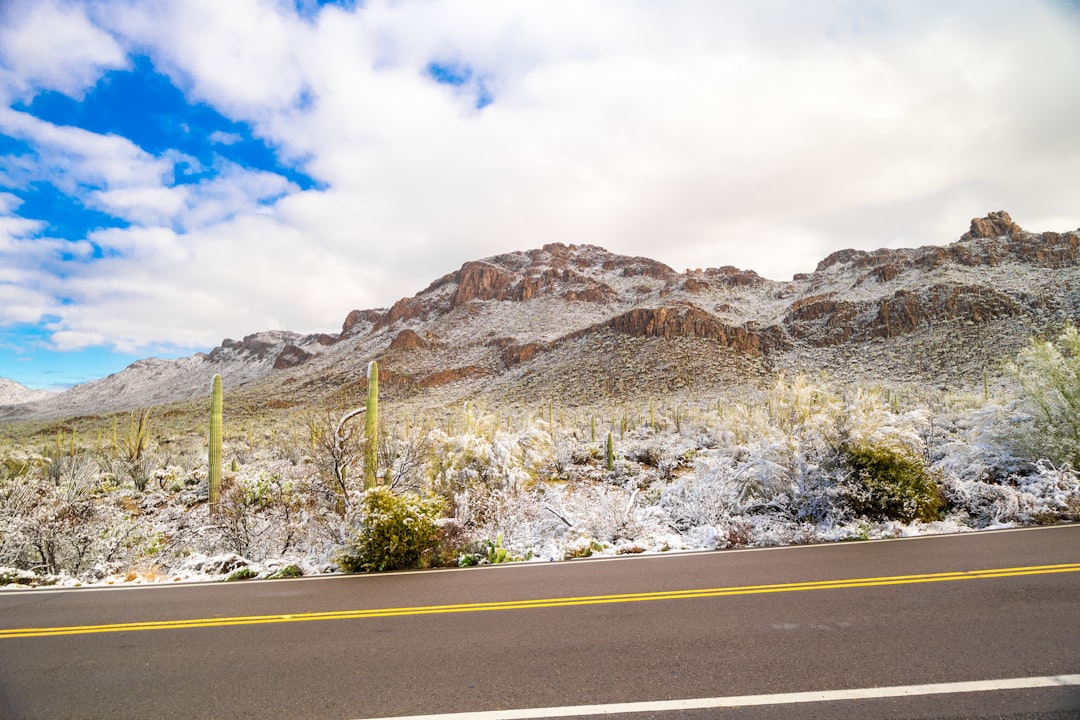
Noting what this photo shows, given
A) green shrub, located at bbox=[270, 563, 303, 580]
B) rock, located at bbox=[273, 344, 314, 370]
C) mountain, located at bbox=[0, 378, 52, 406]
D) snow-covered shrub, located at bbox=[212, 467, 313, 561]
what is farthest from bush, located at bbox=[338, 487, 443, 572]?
mountain, located at bbox=[0, 378, 52, 406]

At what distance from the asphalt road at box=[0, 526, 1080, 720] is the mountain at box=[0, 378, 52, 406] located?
21468cm

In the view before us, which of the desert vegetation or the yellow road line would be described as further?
the desert vegetation

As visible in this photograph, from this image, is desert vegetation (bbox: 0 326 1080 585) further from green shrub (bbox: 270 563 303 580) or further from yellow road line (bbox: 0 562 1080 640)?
yellow road line (bbox: 0 562 1080 640)

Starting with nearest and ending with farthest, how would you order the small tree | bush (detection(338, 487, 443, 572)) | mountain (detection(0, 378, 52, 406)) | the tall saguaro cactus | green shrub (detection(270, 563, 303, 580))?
green shrub (detection(270, 563, 303, 580))
bush (detection(338, 487, 443, 572))
the small tree
the tall saguaro cactus
mountain (detection(0, 378, 52, 406))

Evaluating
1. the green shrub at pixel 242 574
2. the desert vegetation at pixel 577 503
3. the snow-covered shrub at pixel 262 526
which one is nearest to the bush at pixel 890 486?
the desert vegetation at pixel 577 503

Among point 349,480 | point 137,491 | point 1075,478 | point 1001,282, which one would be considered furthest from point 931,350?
point 137,491

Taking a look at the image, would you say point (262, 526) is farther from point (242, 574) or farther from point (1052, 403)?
point (1052, 403)

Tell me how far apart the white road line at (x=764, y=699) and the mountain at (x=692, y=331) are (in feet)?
155

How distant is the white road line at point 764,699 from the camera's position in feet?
12.3

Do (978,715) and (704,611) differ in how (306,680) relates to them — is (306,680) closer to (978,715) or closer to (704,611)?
(704,611)

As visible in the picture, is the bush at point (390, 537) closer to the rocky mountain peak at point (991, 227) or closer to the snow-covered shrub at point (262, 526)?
the snow-covered shrub at point (262, 526)

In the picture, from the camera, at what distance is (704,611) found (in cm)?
557

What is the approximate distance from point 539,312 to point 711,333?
44796 millimetres

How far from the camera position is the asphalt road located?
396 cm
